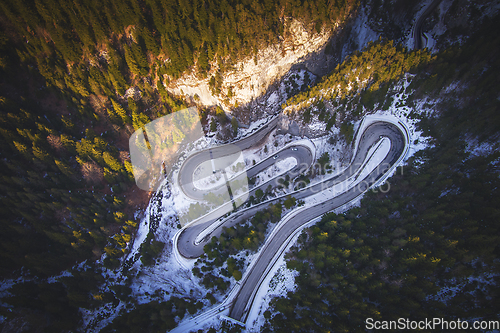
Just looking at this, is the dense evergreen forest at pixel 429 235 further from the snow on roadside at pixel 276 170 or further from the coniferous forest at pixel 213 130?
the snow on roadside at pixel 276 170

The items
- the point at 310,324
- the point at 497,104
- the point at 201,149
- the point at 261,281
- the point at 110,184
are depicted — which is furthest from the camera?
the point at 201,149

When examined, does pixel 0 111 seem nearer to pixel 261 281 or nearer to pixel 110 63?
pixel 110 63

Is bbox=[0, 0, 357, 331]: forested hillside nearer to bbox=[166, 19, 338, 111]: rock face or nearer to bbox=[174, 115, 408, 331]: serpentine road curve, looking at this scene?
bbox=[166, 19, 338, 111]: rock face

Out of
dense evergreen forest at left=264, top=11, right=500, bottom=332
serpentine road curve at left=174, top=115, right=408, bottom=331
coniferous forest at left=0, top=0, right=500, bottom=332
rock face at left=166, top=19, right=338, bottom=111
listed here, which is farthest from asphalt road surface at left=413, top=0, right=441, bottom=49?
serpentine road curve at left=174, top=115, right=408, bottom=331

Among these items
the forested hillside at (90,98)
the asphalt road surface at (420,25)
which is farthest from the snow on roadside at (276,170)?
the asphalt road surface at (420,25)

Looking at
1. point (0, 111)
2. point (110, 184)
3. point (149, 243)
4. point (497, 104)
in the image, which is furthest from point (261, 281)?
point (0, 111)

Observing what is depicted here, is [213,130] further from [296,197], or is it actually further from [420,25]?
[420,25]

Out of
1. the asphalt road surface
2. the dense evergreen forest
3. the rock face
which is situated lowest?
the dense evergreen forest
